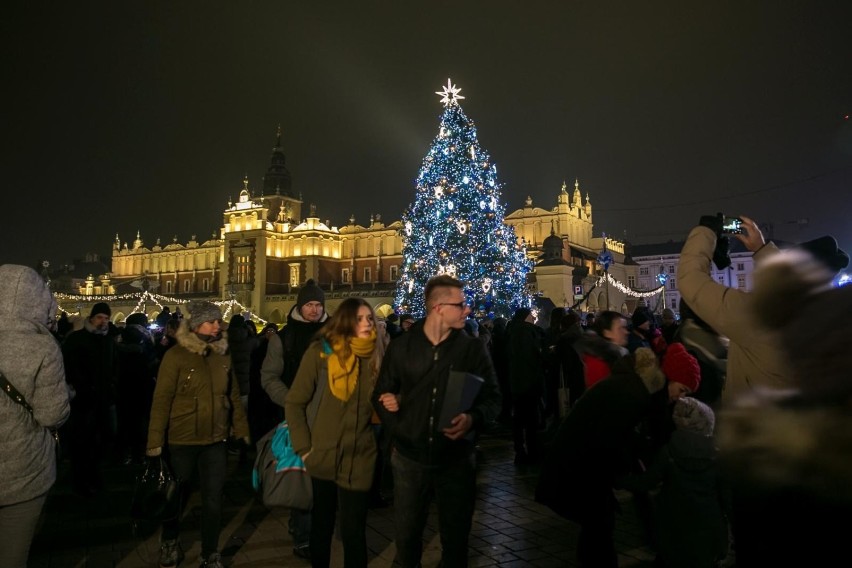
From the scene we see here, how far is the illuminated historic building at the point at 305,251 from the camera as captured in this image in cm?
6900

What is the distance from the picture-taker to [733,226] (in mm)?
3184

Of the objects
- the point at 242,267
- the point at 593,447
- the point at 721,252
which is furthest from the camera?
the point at 242,267

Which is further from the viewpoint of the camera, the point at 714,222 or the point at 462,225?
the point at 462,225

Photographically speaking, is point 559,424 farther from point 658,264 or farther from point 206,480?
point 658,264

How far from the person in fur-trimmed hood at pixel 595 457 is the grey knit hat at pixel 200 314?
2758mm

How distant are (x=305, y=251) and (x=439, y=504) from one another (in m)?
75.7

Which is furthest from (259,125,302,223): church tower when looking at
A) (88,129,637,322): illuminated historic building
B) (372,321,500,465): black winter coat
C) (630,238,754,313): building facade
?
(372,321,500,465): black winter coat

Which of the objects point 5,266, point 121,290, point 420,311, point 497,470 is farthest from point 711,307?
point 121,290

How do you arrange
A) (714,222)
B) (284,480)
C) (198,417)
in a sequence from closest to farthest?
(714,222) < (284,480) < (198,417)

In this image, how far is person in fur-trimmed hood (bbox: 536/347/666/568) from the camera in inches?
135

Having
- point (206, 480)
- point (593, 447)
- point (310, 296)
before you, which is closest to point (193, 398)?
point (206, 480)

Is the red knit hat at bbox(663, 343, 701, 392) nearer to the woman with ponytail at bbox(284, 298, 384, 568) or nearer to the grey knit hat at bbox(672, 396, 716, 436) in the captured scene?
the grey knit hat at bbox(672, 396, 716, 436)

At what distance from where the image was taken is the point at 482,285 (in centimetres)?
2597

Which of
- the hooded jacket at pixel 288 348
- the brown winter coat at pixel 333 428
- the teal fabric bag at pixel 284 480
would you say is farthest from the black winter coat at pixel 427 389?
the hooded jacket at pixel 288 348
